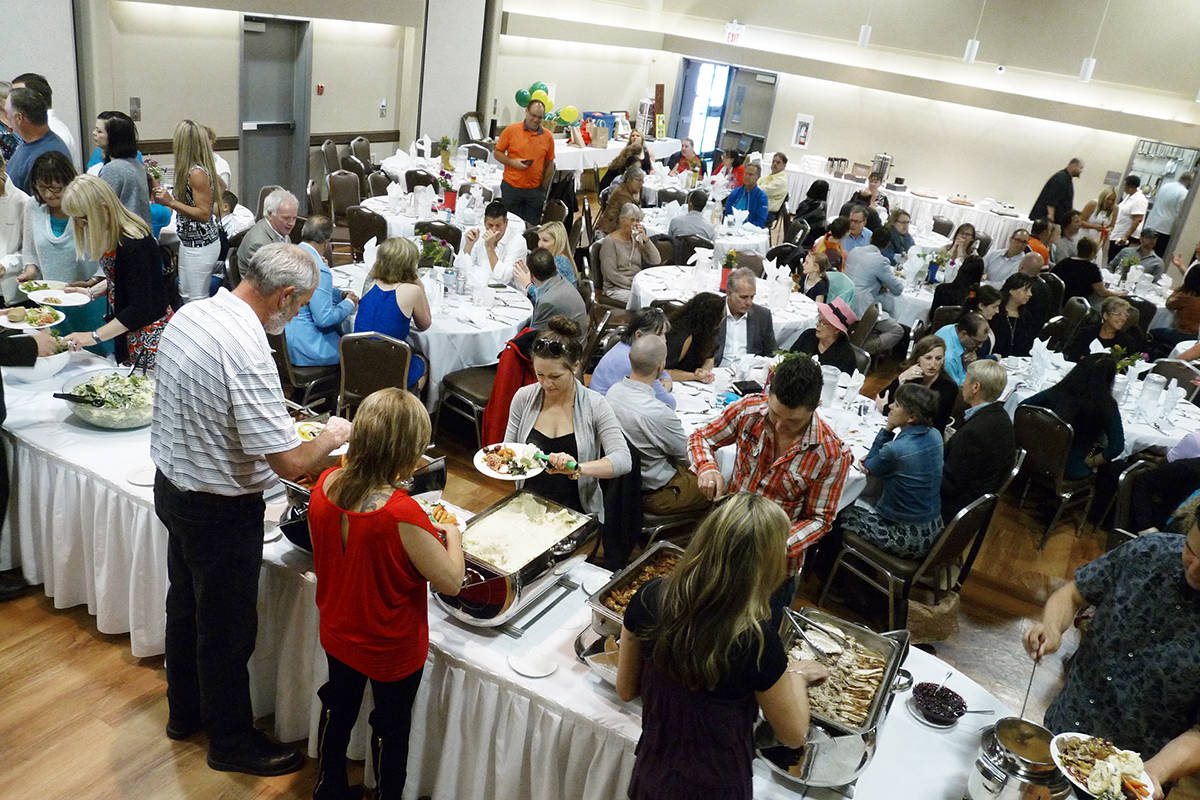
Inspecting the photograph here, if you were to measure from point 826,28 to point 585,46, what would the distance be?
162 inches

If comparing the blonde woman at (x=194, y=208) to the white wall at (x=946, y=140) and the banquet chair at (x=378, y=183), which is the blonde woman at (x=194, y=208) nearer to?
the banquet chair at (x=378, y=183)

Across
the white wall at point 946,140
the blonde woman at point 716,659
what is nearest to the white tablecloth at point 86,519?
the blonde woman at point 716,659

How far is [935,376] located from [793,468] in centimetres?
228

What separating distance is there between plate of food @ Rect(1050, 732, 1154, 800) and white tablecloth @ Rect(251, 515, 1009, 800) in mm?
283

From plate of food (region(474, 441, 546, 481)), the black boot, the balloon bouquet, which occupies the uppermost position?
the balloon bouquet

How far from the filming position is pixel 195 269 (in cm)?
537

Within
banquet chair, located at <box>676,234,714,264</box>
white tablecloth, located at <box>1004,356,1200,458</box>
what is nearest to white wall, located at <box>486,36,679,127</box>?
banquet chair, located at <box>676,234,714,264</box>

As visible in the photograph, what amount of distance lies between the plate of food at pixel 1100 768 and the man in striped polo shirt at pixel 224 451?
197cm

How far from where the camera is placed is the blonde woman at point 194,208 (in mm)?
5195

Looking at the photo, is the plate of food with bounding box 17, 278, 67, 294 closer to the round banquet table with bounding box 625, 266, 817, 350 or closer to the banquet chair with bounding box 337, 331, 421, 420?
the banquet chair with bounding box 337, 331, 421, 420

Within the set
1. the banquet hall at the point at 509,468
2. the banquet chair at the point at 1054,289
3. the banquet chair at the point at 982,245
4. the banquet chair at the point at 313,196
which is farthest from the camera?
the banquet chair at the point at 982,245

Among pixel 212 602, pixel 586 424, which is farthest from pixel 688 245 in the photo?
pixel 212 602

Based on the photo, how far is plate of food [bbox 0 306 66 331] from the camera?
3596 mm

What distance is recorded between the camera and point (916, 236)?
405 inches
